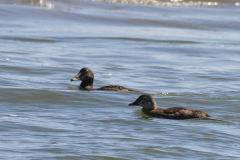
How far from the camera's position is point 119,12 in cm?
3288

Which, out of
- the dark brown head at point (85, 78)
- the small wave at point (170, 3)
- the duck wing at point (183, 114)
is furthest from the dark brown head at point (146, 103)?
the small wave at point (170, 3)

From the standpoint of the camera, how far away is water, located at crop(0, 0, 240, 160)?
7.89 m

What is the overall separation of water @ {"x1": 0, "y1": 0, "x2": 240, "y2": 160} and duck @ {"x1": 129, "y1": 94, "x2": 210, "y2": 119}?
176 millimetres

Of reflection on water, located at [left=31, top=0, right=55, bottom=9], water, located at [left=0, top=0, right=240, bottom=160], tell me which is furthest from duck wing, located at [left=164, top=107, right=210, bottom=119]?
reflection on water, located at [left=31, top=0, right=55, bottom=9]

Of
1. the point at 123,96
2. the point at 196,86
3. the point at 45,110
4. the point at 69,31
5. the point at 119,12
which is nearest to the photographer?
the point at 45,110

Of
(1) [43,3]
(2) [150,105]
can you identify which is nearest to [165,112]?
(2) [150,105]

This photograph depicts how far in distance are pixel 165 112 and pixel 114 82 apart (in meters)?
4.49

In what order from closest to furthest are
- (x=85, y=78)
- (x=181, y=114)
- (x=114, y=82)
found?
1. (x=181, y=114)
2. (x=85, y=78)
3. (x=114, y=82)

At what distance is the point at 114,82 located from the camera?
14.2 m

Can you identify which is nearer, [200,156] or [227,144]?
[200,156]

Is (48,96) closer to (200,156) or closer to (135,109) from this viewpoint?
(135,109)

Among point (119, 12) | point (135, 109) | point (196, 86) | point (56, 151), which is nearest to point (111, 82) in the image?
point (196, 86)

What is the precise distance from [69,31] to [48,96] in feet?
43.5

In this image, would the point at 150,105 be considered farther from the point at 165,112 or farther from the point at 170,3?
the point at 170,3
